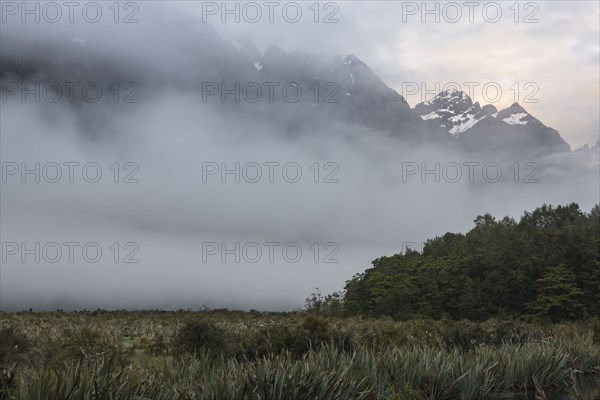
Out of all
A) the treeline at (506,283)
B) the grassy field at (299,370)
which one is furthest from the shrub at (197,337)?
the treeline at (506,283)

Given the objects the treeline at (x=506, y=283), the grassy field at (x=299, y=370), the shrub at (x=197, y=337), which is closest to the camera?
the grassy field at (x=299, y=370)

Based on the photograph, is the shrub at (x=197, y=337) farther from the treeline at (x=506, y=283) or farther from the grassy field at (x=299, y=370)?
the treeline at (x=506, y=283)

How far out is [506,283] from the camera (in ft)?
229

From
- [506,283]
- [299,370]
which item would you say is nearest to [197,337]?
[299,370]

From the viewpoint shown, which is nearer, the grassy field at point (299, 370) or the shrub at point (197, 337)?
the grassy field at point (299, 370)

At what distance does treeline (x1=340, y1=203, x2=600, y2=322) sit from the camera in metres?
62.6

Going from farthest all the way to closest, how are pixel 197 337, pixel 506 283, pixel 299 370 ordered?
pixel 506 283
pixel 197 337
pixel 299 370

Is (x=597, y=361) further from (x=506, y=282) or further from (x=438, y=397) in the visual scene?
(x=506, y=282)

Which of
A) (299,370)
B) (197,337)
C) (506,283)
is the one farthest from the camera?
(506,283)

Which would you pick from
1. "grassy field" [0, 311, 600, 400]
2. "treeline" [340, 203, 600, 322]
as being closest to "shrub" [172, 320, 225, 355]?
"grassy field" [0, 311, 600, 400]

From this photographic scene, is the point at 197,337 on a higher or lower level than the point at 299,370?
lower

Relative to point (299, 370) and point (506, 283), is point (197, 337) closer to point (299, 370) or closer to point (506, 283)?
point (299, 370)

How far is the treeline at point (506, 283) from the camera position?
6258 cm

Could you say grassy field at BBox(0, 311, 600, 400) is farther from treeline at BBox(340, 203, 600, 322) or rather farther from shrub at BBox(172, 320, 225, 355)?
treeline at BBox(340, 203, 600, 322)
